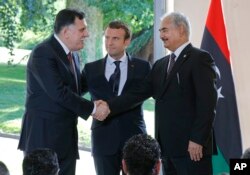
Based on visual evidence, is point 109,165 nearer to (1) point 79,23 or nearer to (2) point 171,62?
(2) point 171,62

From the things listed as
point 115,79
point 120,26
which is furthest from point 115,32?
point 115,79

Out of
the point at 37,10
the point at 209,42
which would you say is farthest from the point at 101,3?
the point at 209,42

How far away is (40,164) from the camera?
2.34m

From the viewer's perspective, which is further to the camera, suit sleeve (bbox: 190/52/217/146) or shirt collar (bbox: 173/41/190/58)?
shirt collar (bbox: 173/41/190/58)

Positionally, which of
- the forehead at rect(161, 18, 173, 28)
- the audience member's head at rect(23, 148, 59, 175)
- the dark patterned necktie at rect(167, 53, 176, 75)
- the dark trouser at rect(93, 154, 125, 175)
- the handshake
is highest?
the forehead at rect(161, 18, 173, 28)

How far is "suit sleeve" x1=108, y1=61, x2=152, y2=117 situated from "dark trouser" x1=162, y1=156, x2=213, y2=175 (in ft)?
1.43

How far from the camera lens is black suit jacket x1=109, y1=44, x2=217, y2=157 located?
3318 millimetres

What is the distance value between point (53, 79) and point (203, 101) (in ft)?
3.14

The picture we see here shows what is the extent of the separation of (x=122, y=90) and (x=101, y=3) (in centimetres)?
127

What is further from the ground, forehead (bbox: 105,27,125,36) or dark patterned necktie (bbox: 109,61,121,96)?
forehead (bbox: 105,27,125,36)

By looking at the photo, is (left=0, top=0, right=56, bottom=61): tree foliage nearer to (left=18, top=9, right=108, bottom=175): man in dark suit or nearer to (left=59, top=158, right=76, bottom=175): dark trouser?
(left=18, top=9, right=108, bottom=175): man in dark suit

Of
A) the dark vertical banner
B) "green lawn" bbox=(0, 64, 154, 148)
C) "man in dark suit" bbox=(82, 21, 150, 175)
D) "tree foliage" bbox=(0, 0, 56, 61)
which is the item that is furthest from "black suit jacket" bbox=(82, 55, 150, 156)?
"tree foliage" bbox=(0, 0, 56, 61)

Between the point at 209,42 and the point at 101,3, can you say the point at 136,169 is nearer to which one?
the point at 209,42

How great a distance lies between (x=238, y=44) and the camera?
166 inches
